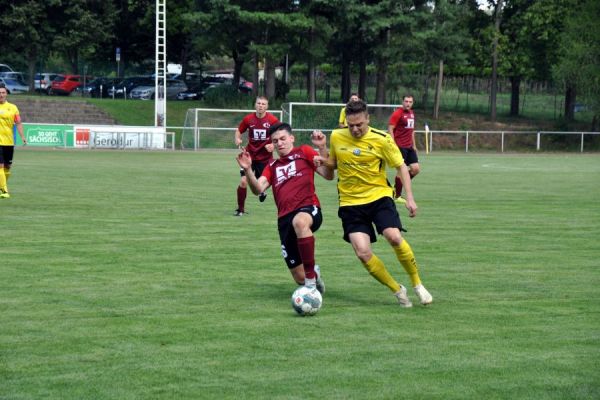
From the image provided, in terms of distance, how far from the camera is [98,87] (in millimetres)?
64688

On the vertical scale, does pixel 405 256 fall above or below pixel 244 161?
below

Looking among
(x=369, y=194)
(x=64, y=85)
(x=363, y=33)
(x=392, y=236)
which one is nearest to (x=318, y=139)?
(x=369, y=194)

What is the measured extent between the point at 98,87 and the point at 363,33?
1793cm

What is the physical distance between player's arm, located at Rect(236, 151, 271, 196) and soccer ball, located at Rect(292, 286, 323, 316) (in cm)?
118

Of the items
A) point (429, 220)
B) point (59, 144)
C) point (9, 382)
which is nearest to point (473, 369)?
point (9, 382)

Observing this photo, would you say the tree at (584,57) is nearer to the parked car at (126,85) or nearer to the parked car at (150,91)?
the parked car at (150,91)

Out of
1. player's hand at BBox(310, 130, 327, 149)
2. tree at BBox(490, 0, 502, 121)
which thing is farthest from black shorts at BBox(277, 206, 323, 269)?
tree at BBox(490, 0, 502, 121)

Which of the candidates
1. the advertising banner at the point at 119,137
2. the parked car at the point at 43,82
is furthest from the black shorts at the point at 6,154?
the parked car at the point at 43,82

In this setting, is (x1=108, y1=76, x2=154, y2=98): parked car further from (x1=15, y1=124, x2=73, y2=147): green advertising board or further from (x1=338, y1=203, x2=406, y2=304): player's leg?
(x1=338, y1=203, x2=406, y2=304): player's leg

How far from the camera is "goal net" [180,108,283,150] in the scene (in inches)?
1854

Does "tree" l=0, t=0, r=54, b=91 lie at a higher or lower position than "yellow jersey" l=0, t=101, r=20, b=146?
higher

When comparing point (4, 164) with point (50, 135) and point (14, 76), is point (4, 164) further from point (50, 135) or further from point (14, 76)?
point (14, 76)

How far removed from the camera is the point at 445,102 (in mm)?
68062

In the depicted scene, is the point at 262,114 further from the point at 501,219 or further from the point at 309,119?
the point at 309,119
